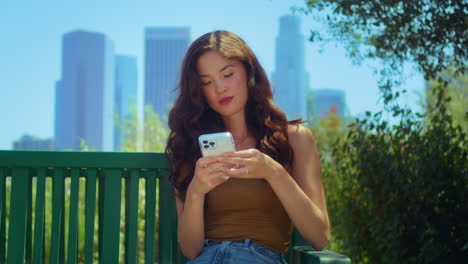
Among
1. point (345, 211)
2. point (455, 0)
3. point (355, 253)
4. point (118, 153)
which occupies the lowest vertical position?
point (355, 253)

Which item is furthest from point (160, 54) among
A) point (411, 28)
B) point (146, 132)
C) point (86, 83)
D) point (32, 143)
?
point (411, 28)

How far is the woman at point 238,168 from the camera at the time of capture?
2125 millimetres

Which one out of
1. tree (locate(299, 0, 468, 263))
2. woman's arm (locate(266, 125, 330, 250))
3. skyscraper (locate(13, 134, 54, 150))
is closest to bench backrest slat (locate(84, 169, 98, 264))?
woman's arm (locate(266, 125, 330, 250))

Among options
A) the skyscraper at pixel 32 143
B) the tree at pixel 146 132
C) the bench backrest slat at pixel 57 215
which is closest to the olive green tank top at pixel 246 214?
the bench backrest slat at pixel 57 215

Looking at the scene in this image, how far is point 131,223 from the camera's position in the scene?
2619 mm

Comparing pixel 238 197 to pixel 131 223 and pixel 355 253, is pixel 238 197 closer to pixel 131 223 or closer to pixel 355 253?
pixel 131 223

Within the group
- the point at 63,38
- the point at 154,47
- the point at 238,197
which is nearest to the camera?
the point at 238,197

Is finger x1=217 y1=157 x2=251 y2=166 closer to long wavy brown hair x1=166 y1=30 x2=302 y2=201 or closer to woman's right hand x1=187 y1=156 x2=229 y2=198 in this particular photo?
woman's right hand x1=187 y1=156 x2=229 y2=198

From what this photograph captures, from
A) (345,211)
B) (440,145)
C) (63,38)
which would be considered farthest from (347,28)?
(63,38)

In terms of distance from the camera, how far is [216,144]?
200 cm

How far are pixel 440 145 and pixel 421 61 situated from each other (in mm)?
716

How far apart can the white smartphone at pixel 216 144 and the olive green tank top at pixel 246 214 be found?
38 centimetres

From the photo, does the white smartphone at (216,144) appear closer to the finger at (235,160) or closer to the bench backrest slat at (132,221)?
the finger at (235,160)

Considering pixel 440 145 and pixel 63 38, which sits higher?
pixel 63 38
